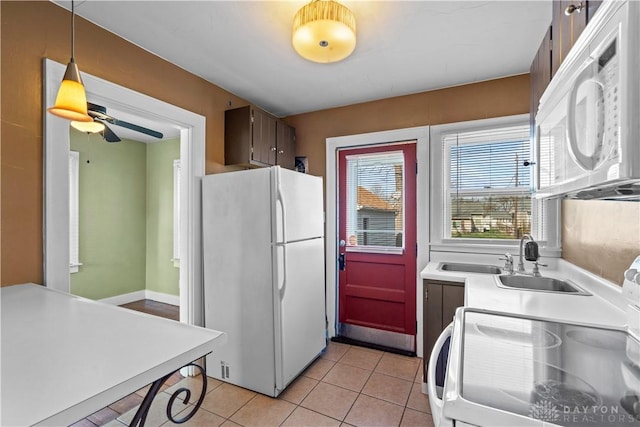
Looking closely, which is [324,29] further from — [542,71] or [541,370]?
[541,370]

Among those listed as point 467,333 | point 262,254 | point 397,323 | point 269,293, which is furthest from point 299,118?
point 467,333

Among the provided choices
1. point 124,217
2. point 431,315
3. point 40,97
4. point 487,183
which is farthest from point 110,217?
point 487,183

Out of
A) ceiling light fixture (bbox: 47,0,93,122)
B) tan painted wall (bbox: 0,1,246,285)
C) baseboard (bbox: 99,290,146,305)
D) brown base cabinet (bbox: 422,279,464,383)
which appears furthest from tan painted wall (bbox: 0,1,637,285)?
baseboard (bbox: 99,290,146,305)

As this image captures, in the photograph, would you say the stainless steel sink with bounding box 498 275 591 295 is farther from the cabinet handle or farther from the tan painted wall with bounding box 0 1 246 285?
the tan painted wall with bounding box 0 1 246 285

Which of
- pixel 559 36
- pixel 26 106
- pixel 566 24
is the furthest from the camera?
pixel 26 106

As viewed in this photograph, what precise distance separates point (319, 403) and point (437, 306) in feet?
3.58

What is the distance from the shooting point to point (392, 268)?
9.61 ft

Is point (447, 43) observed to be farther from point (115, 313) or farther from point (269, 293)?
point (115, 313)

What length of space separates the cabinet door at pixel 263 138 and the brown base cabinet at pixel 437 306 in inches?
71.6

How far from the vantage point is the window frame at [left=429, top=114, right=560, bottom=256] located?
2.24 meters

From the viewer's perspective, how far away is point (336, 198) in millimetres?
3146

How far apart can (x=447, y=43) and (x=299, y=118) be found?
179 centimetres

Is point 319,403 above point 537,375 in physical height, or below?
below

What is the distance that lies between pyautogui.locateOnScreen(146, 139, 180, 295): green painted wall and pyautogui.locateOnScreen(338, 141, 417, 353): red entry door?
262 centimetres
